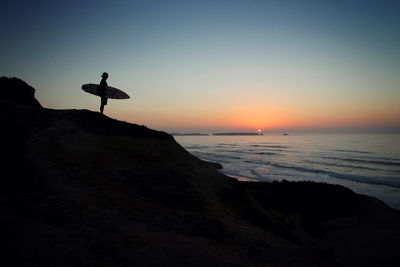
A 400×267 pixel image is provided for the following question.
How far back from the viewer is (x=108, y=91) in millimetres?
13734

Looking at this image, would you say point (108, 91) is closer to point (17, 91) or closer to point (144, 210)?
point (17, 91)

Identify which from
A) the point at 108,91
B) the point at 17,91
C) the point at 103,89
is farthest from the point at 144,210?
the point at 17,91

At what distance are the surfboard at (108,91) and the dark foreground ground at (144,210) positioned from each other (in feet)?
5.19

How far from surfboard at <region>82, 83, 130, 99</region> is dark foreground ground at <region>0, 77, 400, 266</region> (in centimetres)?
158

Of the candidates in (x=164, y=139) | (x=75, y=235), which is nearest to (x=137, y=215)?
(x=75, y=235)

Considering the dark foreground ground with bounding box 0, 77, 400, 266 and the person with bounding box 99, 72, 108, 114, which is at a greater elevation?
the person with bounding box 99, 72, 108, 114

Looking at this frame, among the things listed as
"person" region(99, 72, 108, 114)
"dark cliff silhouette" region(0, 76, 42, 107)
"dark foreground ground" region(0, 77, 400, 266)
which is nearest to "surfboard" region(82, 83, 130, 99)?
"person" region(99, 72, 108, 114)

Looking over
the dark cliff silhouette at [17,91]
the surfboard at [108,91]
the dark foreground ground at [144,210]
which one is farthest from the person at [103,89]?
the dark cliff silhouette at [17,91]

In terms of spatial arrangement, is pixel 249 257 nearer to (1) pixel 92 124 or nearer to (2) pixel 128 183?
(2) pixel 128 183

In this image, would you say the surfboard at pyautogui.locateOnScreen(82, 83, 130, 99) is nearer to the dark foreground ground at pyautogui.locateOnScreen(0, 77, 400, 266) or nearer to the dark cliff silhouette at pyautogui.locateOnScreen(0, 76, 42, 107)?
the dark foreground ground at pyautogui.locateOnScreen(0, 77, 400, 266)

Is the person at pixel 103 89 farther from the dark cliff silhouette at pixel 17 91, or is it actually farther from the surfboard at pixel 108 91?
the dark cliff silhouette at pixel 17 91

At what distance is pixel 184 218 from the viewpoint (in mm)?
5301

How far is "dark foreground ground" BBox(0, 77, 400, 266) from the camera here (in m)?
3.17

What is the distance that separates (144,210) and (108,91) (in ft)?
35.3
